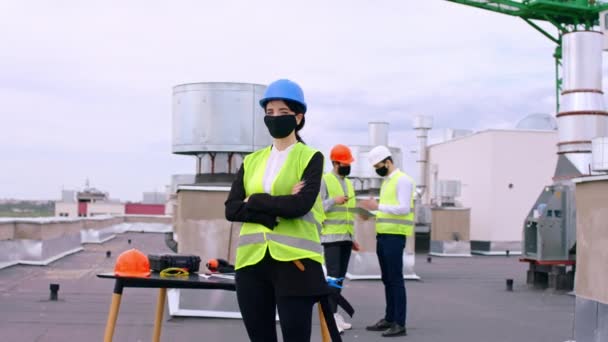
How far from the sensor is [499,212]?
32438 millimetres

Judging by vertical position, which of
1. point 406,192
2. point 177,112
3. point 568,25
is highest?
point 568,25

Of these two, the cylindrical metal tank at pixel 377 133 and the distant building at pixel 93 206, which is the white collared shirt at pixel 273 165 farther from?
the distant building at pixel 93 206

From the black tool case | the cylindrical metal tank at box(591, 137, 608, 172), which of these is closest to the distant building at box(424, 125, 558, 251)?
the cylindrical metal tank at box(591, 137, 608, 172)

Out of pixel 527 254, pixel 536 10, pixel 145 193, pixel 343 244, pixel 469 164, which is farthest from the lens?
pixel 145 193

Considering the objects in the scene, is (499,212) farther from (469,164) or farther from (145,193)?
(145,193)

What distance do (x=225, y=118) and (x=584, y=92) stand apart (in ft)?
32.7

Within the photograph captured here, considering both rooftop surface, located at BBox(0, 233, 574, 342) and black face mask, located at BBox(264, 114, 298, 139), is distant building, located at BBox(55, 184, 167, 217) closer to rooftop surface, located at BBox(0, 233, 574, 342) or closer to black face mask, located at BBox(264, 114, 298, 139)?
rooftop surface, located at BBox(0, 233, 574, 342)

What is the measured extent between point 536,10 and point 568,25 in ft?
4.27

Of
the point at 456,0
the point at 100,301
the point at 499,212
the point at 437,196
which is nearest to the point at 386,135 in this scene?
the point at 437,196

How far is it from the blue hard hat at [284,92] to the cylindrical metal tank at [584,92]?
1336cm

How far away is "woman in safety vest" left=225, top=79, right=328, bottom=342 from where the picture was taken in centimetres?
368

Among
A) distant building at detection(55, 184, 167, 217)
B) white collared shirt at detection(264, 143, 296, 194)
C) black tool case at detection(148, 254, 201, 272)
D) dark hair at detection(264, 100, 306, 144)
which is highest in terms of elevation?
dark hair at detection(264, 100, 306, 144)

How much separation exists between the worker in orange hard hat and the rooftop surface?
77cm

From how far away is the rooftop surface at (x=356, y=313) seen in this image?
772 cm
